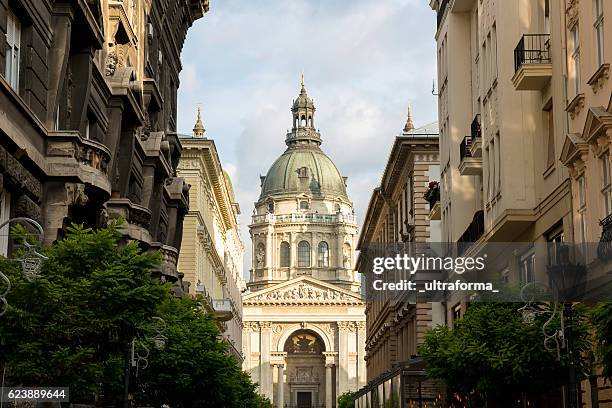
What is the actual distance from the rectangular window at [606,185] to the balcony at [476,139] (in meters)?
12.7

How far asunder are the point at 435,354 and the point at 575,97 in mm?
6758

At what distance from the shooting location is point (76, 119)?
27.8m

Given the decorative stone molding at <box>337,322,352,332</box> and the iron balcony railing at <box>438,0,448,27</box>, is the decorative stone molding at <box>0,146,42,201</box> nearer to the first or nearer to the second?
the iron balcony railing at <box>438,0,448,27</box>

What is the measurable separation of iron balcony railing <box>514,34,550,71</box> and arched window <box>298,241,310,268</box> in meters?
159

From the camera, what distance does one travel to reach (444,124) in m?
47.7

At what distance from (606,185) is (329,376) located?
157260 millimetres

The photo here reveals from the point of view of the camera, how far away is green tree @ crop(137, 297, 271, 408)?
33.0 metres

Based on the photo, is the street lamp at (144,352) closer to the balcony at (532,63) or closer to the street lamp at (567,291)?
the street lamp at (567,291)

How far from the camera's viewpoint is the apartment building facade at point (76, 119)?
23078 mm

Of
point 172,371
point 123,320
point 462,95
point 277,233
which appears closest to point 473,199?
point 462,95

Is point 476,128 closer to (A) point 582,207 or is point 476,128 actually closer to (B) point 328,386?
(A) point 582,207

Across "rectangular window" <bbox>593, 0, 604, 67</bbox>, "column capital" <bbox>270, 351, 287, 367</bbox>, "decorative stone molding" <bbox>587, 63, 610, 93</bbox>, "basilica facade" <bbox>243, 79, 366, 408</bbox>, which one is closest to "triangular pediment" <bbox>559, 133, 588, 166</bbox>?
"decorative stone molding" <bbox>587, 63, 610, 93</bbox>

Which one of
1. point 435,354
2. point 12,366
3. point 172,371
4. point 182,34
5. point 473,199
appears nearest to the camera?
point 12,366

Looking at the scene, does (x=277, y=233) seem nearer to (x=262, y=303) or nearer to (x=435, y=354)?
(x=262, y=303)
